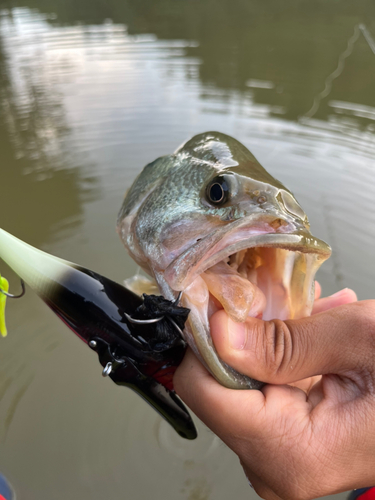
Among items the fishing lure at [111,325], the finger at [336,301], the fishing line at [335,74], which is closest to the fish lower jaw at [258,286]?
the fishing lure at [111,325]

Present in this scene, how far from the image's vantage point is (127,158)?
294 cm

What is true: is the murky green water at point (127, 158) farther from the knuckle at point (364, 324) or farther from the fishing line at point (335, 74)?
the knuckle at point (364, 324)

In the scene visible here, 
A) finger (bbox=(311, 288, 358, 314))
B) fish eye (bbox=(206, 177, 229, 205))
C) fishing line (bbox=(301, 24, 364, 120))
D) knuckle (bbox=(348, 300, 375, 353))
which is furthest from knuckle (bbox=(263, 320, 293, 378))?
fishing line (bbox=(301, 24, 364, 120))

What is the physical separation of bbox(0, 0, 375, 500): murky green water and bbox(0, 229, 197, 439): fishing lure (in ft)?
1.67

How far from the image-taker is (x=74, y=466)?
1376mm

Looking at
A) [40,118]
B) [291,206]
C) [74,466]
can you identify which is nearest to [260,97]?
[40,118]

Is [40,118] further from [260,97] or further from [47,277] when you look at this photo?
[47,277]

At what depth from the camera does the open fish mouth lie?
Result: 792 millimetres

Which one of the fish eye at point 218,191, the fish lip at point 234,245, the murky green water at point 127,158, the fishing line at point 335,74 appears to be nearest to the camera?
the fish lip at point 234,245

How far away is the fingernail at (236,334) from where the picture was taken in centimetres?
80

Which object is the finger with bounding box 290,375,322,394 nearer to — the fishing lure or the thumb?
the thumb

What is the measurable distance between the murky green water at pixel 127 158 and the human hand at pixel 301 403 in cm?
68

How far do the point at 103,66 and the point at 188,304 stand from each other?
5.00m

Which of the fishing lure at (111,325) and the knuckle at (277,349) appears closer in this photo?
the knuckle at (277,349)
